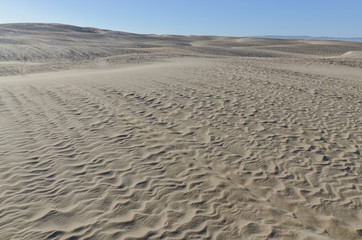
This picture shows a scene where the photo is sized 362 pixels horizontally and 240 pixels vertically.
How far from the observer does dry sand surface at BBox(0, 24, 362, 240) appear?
167 inches

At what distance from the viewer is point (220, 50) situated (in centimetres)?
3634

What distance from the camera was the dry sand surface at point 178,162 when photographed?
4230 mm

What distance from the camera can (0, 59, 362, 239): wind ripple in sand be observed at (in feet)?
13.8

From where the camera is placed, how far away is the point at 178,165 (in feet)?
19.4

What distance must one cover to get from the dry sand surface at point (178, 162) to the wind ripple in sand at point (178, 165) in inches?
1.1

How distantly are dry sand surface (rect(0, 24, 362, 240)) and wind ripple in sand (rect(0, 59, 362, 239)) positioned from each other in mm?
27

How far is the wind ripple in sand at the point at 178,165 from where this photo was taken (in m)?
4.22

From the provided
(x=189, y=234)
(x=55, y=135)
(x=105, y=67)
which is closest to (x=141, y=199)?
(x=189, y=234)

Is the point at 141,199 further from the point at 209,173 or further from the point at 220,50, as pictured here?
the point at 220,50

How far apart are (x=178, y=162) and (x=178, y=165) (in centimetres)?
13

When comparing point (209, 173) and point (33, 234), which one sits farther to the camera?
point (209, 173)

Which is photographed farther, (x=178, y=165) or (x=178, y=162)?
(x=178, y=162)

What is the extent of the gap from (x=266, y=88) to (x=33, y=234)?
445 inches

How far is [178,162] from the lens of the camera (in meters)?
6.05
